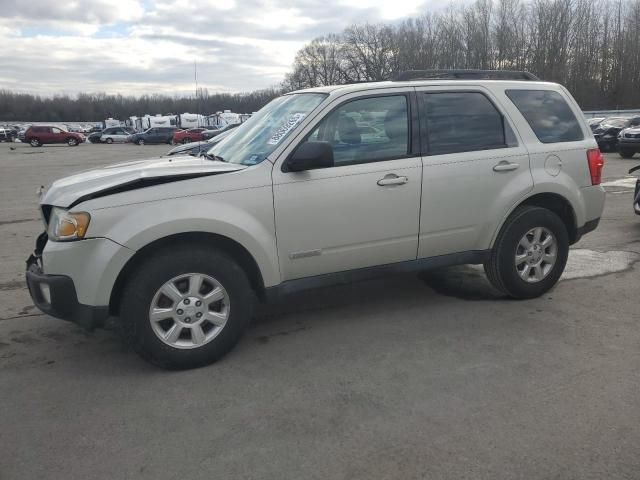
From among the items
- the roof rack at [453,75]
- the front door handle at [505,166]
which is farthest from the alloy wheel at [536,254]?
the roof rack at [453,75]

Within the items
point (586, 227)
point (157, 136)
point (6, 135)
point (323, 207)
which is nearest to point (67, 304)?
point (323, 207)

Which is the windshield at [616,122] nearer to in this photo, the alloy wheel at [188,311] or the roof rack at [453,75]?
the roof rack at [453,75]

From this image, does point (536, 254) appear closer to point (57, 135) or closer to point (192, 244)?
point (192, 244)

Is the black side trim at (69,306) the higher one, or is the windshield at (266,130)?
the windshield at (266,130)

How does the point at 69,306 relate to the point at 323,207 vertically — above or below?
below

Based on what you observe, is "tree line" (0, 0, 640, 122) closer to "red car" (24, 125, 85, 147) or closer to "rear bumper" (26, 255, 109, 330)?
"red car" (24, 125, 85, 147)

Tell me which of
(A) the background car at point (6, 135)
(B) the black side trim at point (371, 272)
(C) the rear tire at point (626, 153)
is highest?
(A) the background car at point (6, 135)

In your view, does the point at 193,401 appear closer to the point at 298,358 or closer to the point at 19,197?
the point at 298,358

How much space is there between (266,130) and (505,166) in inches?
78.5

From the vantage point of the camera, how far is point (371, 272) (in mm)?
4324

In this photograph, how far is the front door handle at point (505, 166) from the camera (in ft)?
15.1

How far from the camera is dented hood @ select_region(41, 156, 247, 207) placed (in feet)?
11.6

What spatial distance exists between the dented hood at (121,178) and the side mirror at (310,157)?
0.34 meters

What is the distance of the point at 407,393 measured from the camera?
3385 millimetres
